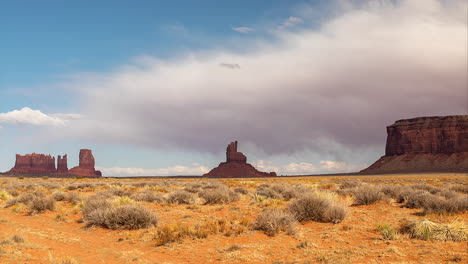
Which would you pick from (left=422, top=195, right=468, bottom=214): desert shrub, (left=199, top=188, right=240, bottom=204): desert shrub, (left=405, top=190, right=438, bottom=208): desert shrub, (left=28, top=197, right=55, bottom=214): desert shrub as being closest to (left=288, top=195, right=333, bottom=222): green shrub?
(left=422, top=195, right=468, bottom=214): desert shrub

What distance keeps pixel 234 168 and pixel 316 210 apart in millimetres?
173215

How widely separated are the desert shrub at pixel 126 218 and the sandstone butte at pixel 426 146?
155822 millimetres

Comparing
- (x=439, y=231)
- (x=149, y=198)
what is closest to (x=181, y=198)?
(x=149, y=198)

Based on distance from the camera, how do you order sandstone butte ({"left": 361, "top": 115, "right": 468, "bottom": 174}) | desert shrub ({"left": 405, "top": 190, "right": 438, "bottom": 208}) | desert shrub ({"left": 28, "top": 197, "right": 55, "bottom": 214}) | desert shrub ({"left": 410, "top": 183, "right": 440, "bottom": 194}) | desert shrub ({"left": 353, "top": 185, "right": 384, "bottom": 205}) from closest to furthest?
desert shrub ({"left": 405, "top": 190, "right": 438, "bottom": 208}) → desert shrub ({"left": 353, "top": 185, "right": 384, "bottom": 205}) → desert shrub ({"left": 28, "top": 197, "right": 55, "bottom": 214}) → desert shrub ({"left": 410, "top": 183, "right": 440, "bottom": 194}) → sandstone butte ({"left": 361, "top": 115, "right": 468, "bottom": 174})

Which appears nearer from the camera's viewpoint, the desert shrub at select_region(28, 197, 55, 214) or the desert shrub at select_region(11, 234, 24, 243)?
the desert shrub at select_region(11, 234, 24, 243)

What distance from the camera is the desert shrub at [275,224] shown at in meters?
12.0

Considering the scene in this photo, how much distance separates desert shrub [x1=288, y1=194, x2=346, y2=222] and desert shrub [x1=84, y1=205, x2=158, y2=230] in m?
6.08

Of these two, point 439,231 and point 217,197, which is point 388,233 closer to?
point 439,231

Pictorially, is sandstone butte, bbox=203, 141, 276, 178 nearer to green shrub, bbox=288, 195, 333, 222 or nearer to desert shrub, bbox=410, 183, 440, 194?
desert shrub, bbox=410, 183, 440, 194

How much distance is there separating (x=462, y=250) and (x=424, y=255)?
4.14 feet

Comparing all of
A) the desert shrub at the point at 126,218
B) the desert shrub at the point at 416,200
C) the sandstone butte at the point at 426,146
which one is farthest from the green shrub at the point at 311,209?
the sandstone butte at the point at 426,146

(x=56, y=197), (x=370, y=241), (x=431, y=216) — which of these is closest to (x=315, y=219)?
(x=370, y=241)

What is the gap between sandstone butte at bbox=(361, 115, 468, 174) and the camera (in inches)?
5906

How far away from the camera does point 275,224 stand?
1214cm
